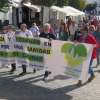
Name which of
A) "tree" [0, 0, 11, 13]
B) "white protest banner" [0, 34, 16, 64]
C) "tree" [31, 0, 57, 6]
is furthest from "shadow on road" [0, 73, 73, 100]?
"tree" [31, 0, 57, 6]

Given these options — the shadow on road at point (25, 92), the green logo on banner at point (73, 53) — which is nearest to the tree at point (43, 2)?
the shadow on road at point (25, 92)

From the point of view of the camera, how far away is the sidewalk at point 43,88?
5.76 meters

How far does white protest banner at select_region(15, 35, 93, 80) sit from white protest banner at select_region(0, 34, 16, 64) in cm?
19

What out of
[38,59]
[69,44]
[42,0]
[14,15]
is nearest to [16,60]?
[38,59]

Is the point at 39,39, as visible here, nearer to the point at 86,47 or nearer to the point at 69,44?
the point at 69,44

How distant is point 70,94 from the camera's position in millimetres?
5918

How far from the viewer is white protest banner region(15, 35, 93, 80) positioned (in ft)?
19.6

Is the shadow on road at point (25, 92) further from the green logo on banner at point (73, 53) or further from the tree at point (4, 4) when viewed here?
the tree at point (4, 4)

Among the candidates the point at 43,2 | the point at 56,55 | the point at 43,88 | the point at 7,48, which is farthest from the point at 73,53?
the point at 43,2

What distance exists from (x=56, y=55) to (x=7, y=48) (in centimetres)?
176

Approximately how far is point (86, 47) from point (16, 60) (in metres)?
2.47

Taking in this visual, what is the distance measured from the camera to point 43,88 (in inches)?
250

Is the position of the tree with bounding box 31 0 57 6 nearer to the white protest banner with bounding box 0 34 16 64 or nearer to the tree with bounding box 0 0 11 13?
the tree with bounding box 0 0 11 13

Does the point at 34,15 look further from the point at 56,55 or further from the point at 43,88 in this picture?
the point at 43,88
